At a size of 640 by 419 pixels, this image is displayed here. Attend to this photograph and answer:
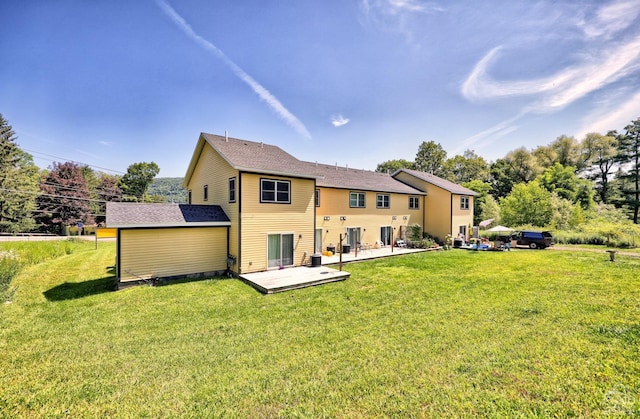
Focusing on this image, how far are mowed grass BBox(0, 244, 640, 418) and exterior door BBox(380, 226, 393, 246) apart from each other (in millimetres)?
9320

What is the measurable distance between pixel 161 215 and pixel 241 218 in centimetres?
321

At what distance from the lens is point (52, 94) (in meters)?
16.0

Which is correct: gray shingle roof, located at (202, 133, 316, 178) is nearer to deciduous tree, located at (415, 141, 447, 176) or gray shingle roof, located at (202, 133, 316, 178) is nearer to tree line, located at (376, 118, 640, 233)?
tree line, located at (376, 118, 640, 233)

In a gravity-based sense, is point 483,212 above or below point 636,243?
above

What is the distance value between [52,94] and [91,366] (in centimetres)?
2021

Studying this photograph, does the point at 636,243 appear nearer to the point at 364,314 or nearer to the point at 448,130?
the point at 448,130

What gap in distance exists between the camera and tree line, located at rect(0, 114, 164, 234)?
84.6 ft

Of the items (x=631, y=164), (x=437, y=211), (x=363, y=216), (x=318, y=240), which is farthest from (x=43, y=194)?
(x=631, y=164)

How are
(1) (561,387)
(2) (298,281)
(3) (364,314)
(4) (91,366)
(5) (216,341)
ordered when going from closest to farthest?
(1) (561,387)
(4) (91,366)
(5) (216,341)
(3) (364,314)
(2) (298,281)

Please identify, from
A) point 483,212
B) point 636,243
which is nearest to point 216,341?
point 636,243

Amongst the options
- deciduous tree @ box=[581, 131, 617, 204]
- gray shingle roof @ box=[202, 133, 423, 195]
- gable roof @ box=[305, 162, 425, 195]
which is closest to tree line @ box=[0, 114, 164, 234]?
gray shingle roof @ box=[202, 133, 423, 195]

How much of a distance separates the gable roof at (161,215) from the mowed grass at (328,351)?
2.51 m

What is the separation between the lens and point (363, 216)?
17328 mm

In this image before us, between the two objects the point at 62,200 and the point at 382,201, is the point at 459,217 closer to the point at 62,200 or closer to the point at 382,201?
the point at 382,201
